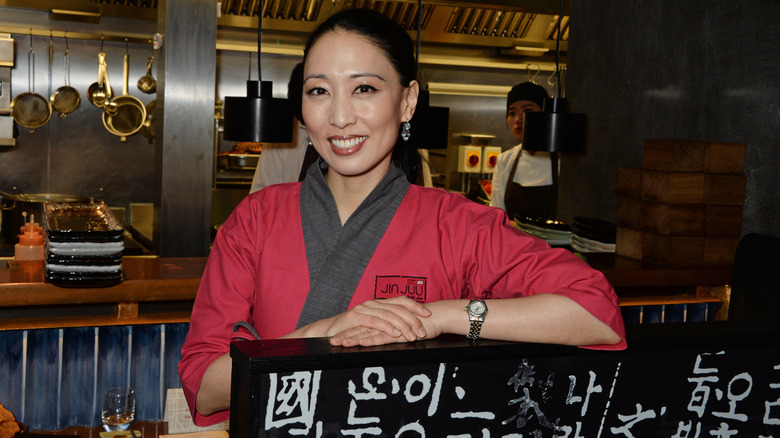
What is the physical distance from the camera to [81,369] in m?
2.68

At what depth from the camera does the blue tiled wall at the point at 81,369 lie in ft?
8.59

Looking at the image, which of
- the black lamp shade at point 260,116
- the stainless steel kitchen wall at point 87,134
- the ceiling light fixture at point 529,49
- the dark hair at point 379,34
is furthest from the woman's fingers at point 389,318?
the ceiling light fixture at point 529,49

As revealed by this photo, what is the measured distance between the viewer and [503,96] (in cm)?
744

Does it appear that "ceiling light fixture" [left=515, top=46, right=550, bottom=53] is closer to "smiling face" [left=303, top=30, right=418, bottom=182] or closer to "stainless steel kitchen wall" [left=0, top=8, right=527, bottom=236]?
"stainless steel kitchen wall" [left=0, top=8, right=527, bottom=236]

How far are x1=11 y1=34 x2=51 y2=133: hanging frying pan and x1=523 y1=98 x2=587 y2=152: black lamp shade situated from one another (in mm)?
4121

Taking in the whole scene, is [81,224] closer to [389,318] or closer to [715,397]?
[389,318]

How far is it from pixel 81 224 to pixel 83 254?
155mm

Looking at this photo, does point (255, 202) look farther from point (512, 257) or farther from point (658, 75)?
point (658, 75)

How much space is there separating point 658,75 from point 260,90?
7.03ft

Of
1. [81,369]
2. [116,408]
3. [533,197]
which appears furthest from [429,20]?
[116,408]

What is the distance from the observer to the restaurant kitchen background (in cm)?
353

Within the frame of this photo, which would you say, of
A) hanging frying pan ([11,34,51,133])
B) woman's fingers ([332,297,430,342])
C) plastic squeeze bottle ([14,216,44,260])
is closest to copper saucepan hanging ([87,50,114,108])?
hanging frying pan ([11,34,51,133])

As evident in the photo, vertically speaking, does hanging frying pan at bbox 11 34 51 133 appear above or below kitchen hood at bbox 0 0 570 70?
below

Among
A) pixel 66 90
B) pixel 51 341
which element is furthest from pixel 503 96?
pixel 51 341
